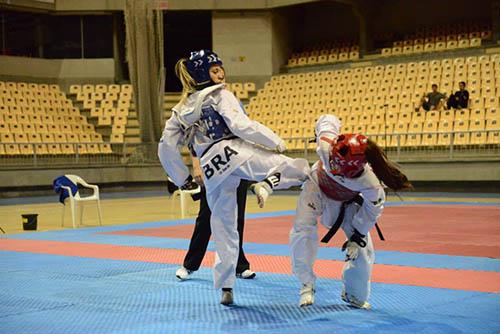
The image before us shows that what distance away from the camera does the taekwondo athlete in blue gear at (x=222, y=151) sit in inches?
197

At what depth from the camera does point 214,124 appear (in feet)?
17.1

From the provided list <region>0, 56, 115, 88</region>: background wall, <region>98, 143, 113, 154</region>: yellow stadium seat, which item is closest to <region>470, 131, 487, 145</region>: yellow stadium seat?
<region>98, 143, 113, 154</region>: yellow stadium seat

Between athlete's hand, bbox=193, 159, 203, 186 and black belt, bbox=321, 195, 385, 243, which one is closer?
black belt, bbox=321, 195, 385, 243

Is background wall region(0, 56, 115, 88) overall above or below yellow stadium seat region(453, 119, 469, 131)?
above

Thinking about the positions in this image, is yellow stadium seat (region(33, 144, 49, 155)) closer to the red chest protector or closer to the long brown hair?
the red chest protector

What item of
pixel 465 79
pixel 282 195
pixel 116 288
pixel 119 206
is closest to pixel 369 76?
pixel 465 79

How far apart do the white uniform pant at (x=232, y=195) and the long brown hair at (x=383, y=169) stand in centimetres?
62

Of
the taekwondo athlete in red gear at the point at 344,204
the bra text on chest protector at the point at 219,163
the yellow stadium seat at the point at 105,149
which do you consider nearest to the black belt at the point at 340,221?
the taekwondo athlete in red gear at the point at 344,204

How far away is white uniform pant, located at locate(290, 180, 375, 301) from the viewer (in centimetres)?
485

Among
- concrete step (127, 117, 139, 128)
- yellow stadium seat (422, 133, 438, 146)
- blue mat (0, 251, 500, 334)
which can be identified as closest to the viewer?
blue mat (0, 251, 500, 334)

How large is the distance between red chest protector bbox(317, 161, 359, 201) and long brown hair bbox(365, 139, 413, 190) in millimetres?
289

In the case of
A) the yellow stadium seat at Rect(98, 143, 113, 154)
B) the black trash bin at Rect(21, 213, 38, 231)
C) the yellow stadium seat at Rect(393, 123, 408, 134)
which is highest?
the yellow stadium seat at Rect(393, 123, 408, 134)

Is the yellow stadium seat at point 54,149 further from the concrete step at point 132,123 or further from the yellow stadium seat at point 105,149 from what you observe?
the concrete step at point 132,123

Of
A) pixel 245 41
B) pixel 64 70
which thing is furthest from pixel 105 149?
pixel 245 41
